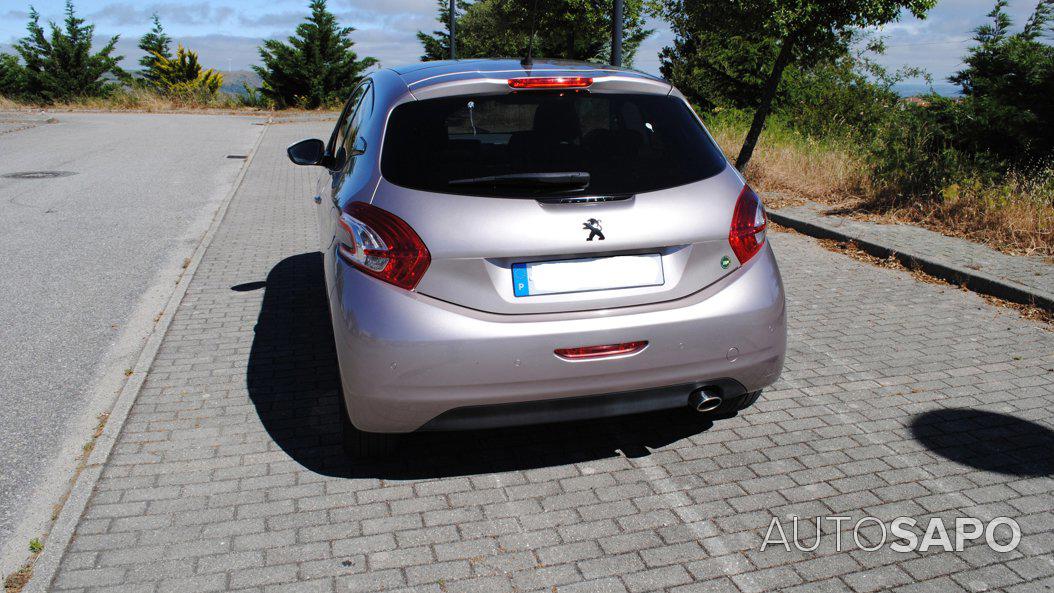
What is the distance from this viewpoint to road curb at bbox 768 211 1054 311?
20.7 ft

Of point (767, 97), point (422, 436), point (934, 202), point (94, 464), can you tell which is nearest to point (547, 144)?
point (422, 436)

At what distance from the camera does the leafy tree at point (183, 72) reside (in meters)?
38.8

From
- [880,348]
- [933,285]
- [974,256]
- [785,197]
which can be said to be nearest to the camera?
[880,348]

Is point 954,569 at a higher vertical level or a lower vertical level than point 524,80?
lower

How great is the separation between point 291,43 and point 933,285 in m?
33.7

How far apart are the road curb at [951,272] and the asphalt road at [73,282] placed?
248 inches

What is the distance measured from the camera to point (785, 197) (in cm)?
1089

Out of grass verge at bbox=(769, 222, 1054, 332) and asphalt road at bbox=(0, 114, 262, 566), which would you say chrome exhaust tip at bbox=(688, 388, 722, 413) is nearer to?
asphalt road at bbox=(0, 114, 262, 566)

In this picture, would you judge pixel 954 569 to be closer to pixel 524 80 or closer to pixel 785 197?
pixel 524 80

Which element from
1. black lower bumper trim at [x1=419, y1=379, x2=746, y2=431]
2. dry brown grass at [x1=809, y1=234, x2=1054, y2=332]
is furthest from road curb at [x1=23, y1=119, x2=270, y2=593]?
dry brown grass at [x1=809, y1=234, x2=1054, y2=332]

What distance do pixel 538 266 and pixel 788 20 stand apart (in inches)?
358

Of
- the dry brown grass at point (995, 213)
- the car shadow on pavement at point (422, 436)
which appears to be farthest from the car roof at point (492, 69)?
the dry brown grass at point (995, 213)

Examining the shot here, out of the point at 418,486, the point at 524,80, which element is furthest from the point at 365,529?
the point at 524,80

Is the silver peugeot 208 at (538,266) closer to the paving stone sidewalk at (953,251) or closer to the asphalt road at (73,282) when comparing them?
the asphalt road at (73,282)
